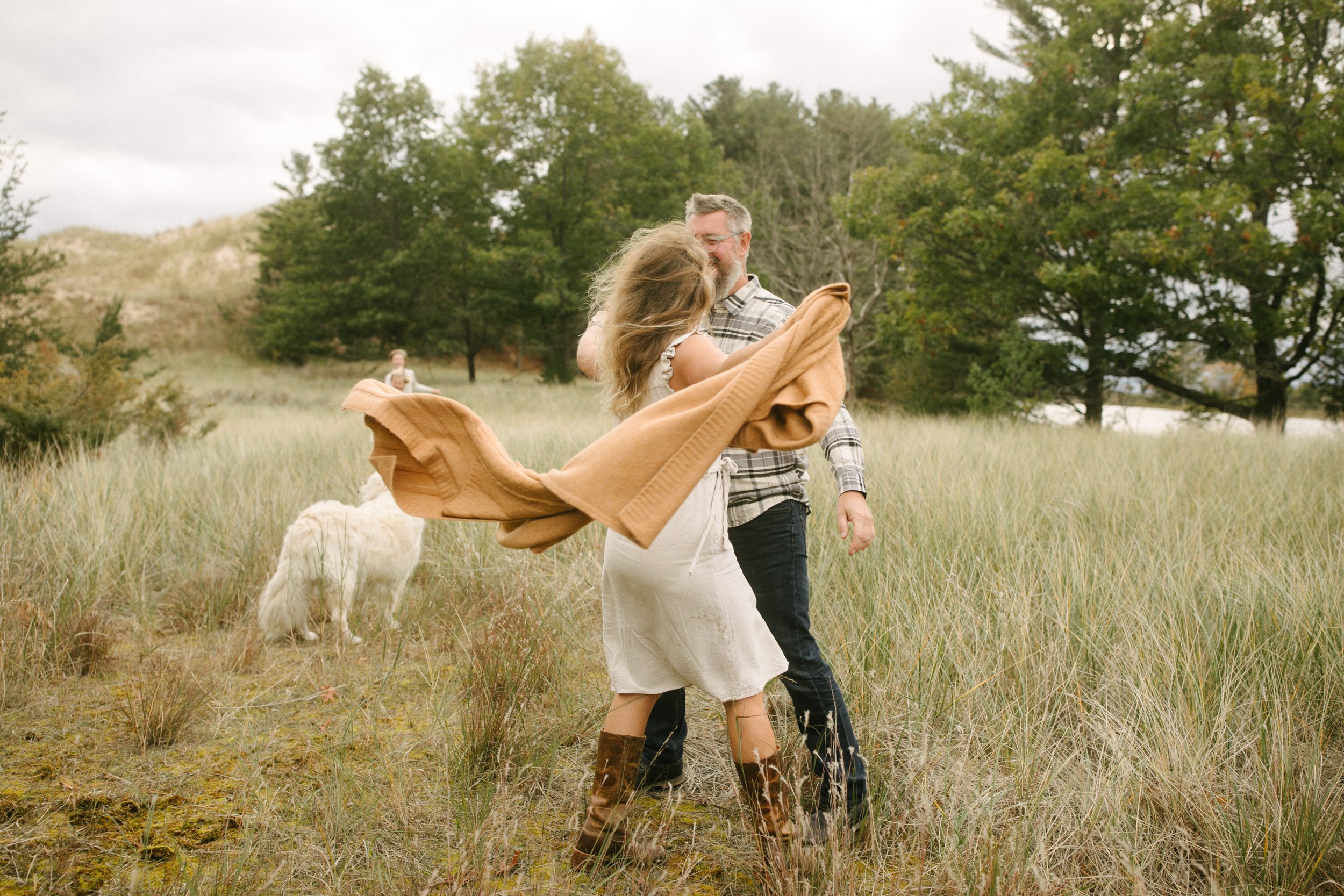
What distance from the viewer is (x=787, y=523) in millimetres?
2361

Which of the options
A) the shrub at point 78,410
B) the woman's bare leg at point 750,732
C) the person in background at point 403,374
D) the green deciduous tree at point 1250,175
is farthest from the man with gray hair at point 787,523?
the green deciduous tree at point 1250,175

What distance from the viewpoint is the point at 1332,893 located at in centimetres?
219

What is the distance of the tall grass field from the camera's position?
2.29 m

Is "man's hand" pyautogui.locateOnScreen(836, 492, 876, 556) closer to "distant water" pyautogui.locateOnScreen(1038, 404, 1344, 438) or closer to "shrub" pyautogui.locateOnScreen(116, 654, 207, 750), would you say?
"shrub" pyautogui.locateOnScreen(116, 654, 207, 750)

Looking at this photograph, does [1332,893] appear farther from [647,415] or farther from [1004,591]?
[647,415]

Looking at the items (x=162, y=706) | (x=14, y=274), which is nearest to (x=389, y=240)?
(x=14, y=274)

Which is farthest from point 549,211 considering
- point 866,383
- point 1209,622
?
point 1209,622

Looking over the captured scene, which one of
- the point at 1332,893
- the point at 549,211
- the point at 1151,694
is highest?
the point at 549,211

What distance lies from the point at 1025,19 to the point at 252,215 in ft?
146

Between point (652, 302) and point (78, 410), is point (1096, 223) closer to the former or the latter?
point (652, 302)

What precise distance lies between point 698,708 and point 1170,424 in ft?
35.1

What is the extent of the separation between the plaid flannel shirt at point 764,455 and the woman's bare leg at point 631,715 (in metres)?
0.60

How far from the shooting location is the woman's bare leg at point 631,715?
2.22 meters

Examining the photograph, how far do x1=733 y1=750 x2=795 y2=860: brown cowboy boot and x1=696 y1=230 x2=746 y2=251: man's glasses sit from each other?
1573 mm
